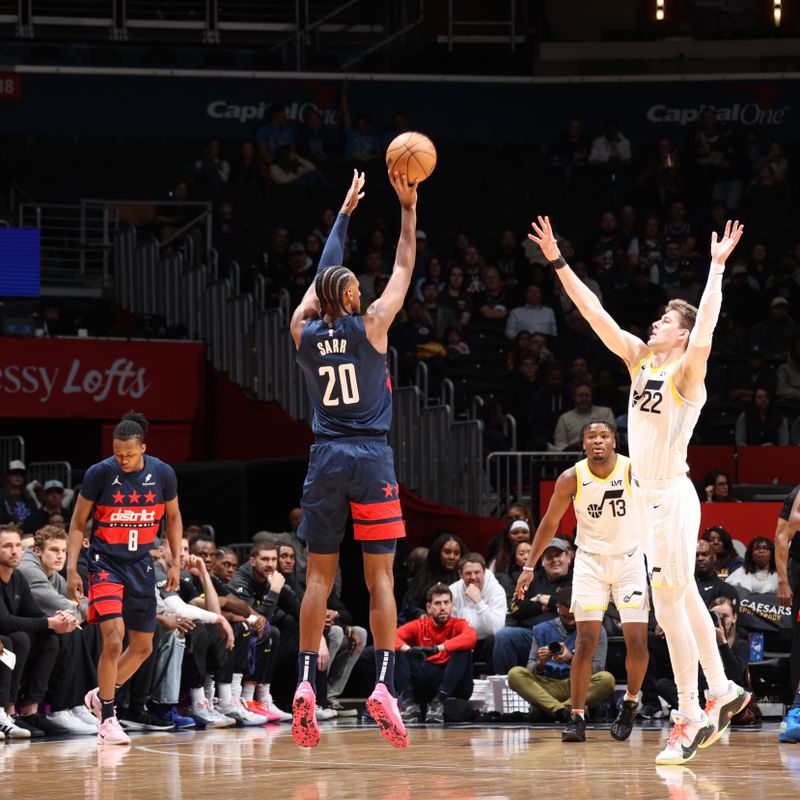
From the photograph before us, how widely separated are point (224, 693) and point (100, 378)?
7.43 meters

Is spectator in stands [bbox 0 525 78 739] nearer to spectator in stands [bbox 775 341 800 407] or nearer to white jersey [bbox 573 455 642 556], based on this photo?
white jersey [bbox 573 455 642 556]

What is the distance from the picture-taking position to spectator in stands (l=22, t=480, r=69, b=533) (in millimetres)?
16005

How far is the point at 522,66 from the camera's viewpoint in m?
25.8

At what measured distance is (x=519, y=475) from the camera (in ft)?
52.7

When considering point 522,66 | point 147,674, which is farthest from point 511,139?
point 147,674

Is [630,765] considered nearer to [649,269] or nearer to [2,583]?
[2,583]

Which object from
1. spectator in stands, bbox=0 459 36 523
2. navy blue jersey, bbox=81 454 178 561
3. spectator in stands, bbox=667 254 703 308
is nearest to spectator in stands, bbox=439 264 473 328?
spectator in stands, bbox=667 254 703 308

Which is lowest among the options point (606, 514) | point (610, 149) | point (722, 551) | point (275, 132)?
point (722, 551)

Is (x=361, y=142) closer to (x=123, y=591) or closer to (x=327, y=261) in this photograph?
(x=123, y=591)

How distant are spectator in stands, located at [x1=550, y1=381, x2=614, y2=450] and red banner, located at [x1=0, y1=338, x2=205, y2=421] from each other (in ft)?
16.3

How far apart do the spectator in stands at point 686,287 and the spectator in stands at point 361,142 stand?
5016 millimetres

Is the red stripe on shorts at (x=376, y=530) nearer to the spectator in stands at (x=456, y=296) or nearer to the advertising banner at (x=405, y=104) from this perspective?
the spectator in stands at (x=456, y=296)

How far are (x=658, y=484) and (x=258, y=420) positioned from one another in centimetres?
1133

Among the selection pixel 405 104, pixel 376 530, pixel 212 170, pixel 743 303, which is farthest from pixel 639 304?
pixel 376 530
